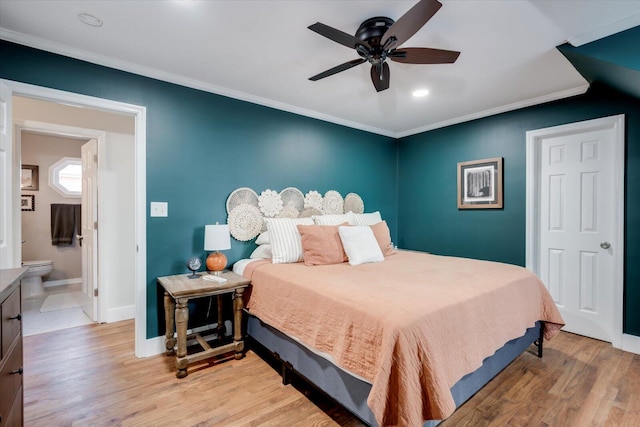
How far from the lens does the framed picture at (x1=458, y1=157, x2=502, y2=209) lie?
11.9 ft

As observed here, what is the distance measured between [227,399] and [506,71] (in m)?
3.38

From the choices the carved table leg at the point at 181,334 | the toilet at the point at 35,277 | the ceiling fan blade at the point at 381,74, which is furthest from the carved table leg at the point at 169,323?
the toilet at the point at 35,277

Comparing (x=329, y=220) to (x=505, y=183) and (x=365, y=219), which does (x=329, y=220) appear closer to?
(x=365, y=219)

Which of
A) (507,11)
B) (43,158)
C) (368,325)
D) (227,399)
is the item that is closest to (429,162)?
(507,11)

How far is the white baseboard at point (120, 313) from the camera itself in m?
3.43

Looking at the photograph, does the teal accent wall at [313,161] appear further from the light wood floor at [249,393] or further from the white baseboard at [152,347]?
the light wood floor at [249,393]

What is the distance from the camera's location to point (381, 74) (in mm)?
2160

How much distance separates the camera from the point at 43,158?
191 inches

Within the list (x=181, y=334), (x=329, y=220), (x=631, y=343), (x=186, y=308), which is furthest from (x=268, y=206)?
(x=631, y=343)

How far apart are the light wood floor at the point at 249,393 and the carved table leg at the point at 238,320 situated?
0.33ft

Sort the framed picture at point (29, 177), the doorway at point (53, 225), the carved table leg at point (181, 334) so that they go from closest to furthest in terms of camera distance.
→ the carved table leg at point (181, 334) < the doorway at point (53, 225) < the framed picture at point (29, 177)

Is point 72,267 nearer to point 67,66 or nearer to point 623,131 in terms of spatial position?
point 67,66

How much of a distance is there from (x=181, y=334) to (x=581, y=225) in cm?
389

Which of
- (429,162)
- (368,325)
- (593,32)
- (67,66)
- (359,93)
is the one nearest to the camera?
(368,325)
